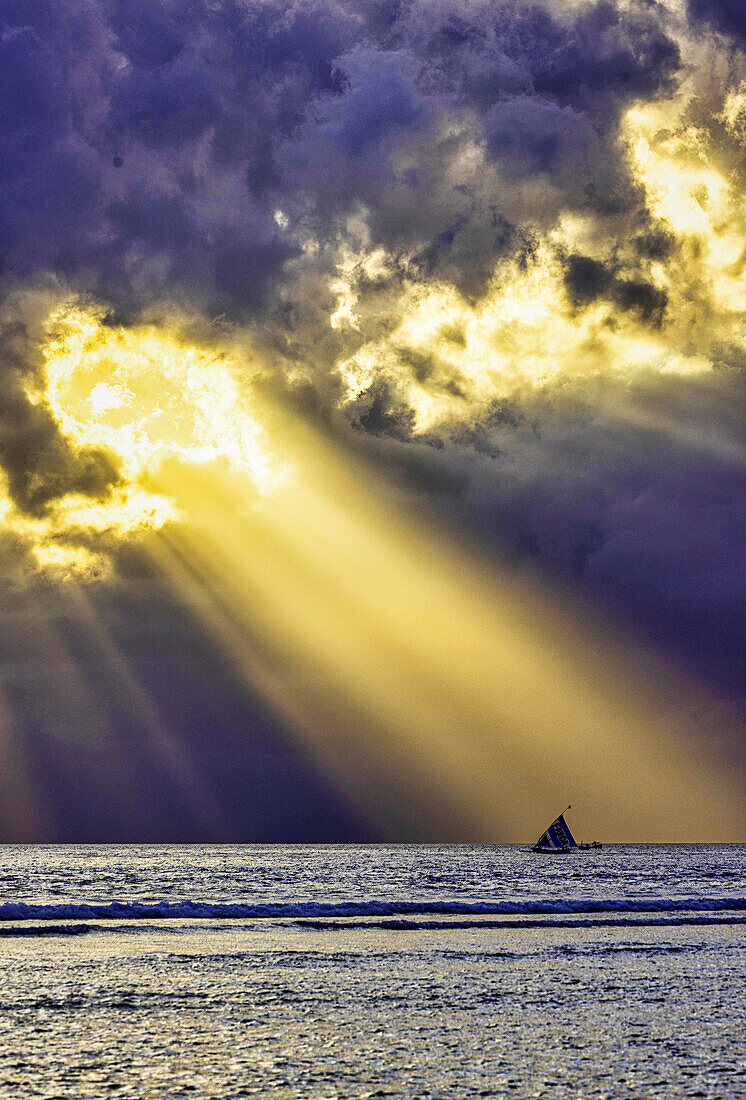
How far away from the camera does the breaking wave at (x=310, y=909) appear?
36.5m

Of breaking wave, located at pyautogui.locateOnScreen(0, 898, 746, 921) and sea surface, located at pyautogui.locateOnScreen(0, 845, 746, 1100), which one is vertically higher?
sea surface, located at pyautogui.locateOnScreen(0, 845, 746, 1100)

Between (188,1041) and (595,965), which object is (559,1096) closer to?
(188,1041)

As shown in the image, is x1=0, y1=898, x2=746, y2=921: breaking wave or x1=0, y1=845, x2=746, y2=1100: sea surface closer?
x1=0, y1=845, x2=746, y2=1100: sea surface

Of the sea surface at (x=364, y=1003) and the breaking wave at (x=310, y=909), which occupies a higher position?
the sea surface at (x=364, y=1003)

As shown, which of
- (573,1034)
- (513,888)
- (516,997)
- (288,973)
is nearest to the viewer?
(573,1034)

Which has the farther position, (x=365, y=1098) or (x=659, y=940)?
(x=659, y=940)

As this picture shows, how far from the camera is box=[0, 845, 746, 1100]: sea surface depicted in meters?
11.4

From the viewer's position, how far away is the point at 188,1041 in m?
13.7

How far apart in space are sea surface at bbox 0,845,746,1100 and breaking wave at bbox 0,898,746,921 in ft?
0.67

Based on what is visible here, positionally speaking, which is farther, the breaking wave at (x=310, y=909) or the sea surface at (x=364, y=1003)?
the breaking wave at (x=310, y=909)

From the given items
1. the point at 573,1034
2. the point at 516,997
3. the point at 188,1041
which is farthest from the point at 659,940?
the point at 188,1041

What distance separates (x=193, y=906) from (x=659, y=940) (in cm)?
2123

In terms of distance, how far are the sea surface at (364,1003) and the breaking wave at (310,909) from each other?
0.21 meters

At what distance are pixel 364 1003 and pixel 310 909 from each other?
78.5 ft
